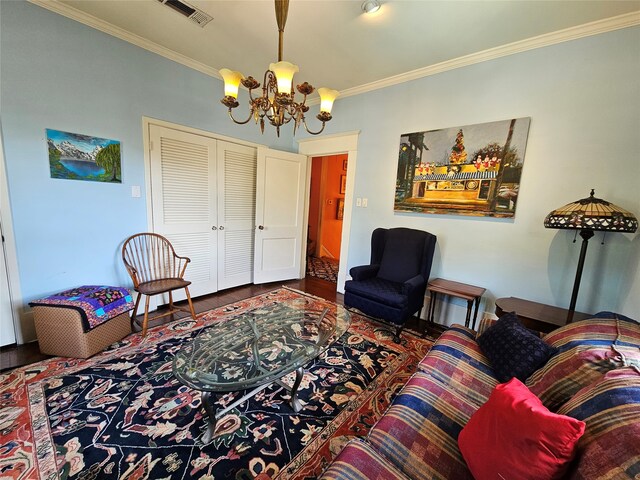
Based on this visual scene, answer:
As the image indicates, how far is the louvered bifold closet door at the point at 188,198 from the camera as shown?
2816 mm

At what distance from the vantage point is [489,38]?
2.25 meters

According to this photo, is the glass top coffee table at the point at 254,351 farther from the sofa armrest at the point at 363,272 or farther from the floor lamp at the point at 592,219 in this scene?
the floor lamp at the point at 592,219

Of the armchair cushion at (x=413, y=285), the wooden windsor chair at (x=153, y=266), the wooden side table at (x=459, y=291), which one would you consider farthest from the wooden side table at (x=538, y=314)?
the wooden windsor chair at (x=153, y=266)

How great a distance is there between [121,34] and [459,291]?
3.98 meters

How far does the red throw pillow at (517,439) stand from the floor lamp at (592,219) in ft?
4.80

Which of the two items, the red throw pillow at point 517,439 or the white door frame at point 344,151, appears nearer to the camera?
the red throw pillow at point 517,439

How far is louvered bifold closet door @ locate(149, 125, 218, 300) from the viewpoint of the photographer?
2.82 meters

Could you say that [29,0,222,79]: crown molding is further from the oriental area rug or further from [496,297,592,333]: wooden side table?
[496,297,592,333]: wooden side table

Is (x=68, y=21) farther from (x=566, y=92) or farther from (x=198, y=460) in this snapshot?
(x=566, y=92)

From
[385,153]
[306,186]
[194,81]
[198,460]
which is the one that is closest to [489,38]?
[385,153]

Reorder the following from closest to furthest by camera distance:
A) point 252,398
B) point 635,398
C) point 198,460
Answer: point 635,398
point 198,460
point 252,398

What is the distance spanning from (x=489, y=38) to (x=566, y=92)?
2.59 ft

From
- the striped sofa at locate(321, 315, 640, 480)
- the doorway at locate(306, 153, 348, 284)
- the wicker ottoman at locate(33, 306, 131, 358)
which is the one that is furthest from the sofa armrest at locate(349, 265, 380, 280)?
the doorway at locate(306, 153, 348, 284)

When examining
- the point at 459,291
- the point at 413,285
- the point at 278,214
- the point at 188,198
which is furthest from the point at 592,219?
the point at 188,198
